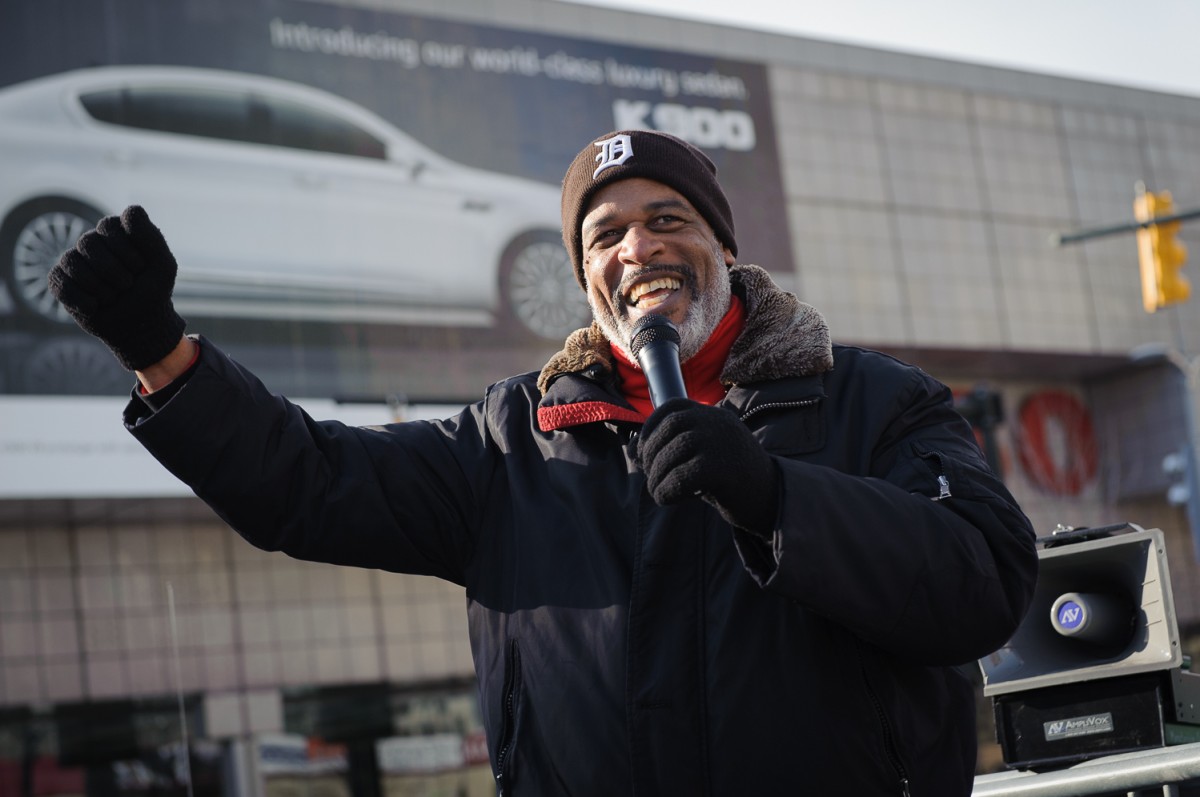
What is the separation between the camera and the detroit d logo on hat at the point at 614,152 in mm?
3131

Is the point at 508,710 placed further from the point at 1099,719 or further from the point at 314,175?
the point at 314,175

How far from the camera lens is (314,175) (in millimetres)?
21781

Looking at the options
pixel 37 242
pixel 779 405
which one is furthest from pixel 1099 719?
pixel 37 242

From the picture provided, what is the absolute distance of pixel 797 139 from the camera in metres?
27.0

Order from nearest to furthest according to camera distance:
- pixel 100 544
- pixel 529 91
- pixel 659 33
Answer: pixel 100 544 < pixel 529 91 < pixel 659 33

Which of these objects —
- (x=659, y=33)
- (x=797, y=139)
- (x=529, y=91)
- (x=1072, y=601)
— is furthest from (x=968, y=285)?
(x=1072, y=601)

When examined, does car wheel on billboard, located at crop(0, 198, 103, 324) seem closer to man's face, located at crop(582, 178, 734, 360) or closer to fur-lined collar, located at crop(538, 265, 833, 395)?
man's face, located at crop(582, 178, 734, 360)

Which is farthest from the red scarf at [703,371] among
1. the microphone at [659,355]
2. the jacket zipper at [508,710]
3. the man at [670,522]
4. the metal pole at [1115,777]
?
the metal pole at [1115,777]

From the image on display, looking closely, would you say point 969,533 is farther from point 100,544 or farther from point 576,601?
point 100,544

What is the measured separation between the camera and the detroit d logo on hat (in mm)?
3131

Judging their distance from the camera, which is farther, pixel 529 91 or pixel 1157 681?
pixel 529 91

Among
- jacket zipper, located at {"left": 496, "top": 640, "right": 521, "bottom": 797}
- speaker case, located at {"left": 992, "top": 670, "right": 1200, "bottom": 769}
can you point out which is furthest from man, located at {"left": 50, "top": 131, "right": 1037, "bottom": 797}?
speaker case, located at {"left": 992, "top": 670, "right": 1200, "bottom": 769}

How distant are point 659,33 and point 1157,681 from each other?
902 inches

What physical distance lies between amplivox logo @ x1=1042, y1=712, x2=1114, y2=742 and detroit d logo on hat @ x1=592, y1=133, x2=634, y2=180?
2.10 metres
